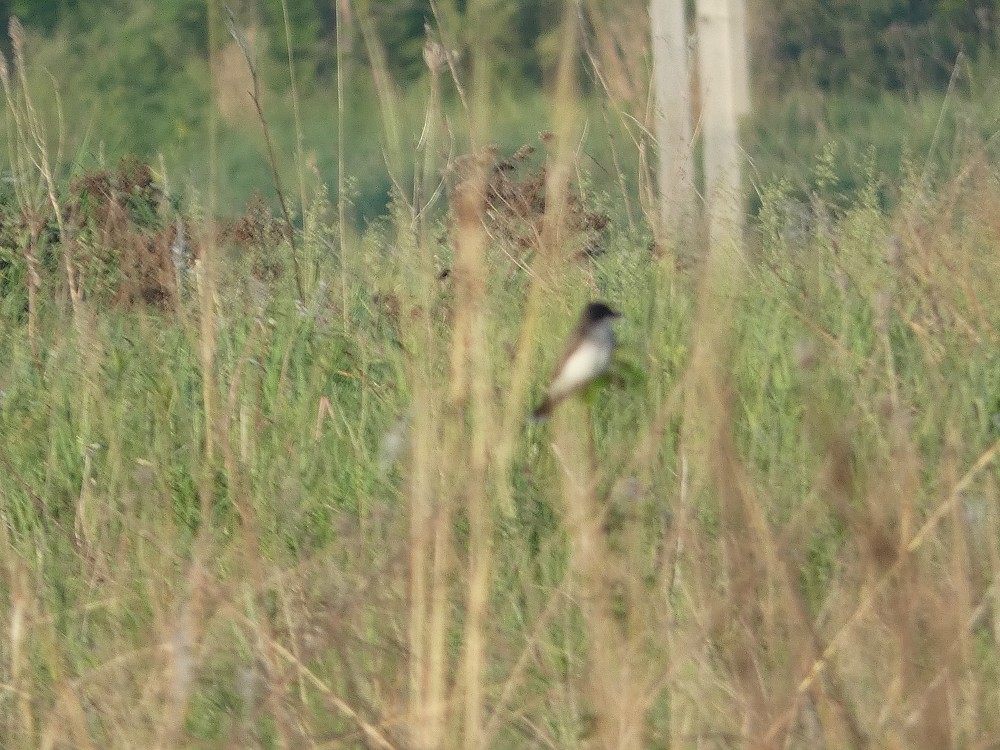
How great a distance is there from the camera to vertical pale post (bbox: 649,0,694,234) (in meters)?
3.52

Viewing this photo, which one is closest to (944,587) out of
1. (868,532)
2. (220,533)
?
(868,532)

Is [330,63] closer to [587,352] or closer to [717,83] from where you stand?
[717,83]

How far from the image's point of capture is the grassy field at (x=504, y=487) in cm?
172

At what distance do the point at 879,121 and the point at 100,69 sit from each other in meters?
7.68

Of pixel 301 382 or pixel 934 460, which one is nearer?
pixel 934 460

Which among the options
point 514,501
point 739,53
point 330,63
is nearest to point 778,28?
point 330,63

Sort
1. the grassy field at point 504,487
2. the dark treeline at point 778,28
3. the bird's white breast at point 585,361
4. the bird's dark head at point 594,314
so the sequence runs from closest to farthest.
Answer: the grassy field at point 504,487
the bird's white breast at point 585,361
the bird's dark head at point 594,314
the dark treeline at point 778,28

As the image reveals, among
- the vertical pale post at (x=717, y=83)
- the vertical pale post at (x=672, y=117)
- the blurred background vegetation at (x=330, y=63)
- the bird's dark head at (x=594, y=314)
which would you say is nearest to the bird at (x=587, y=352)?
the bird's dark head at (x=594, y=314)

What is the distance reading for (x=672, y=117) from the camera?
3975 mm

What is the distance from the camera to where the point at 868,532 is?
1.50 metres

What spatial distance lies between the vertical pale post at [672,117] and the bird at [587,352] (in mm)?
993

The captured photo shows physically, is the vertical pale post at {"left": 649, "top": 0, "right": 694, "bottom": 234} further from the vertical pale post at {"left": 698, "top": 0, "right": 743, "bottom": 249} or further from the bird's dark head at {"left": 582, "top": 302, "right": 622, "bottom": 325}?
the bird's dark head at {"left": 582, "top": 302, "right": 622, "bottom": 325}

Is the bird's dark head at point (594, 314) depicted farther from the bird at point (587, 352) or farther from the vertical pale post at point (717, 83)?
the vertical pale post at point (717, 83)

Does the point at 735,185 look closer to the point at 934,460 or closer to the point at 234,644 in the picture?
the point at 934,460
